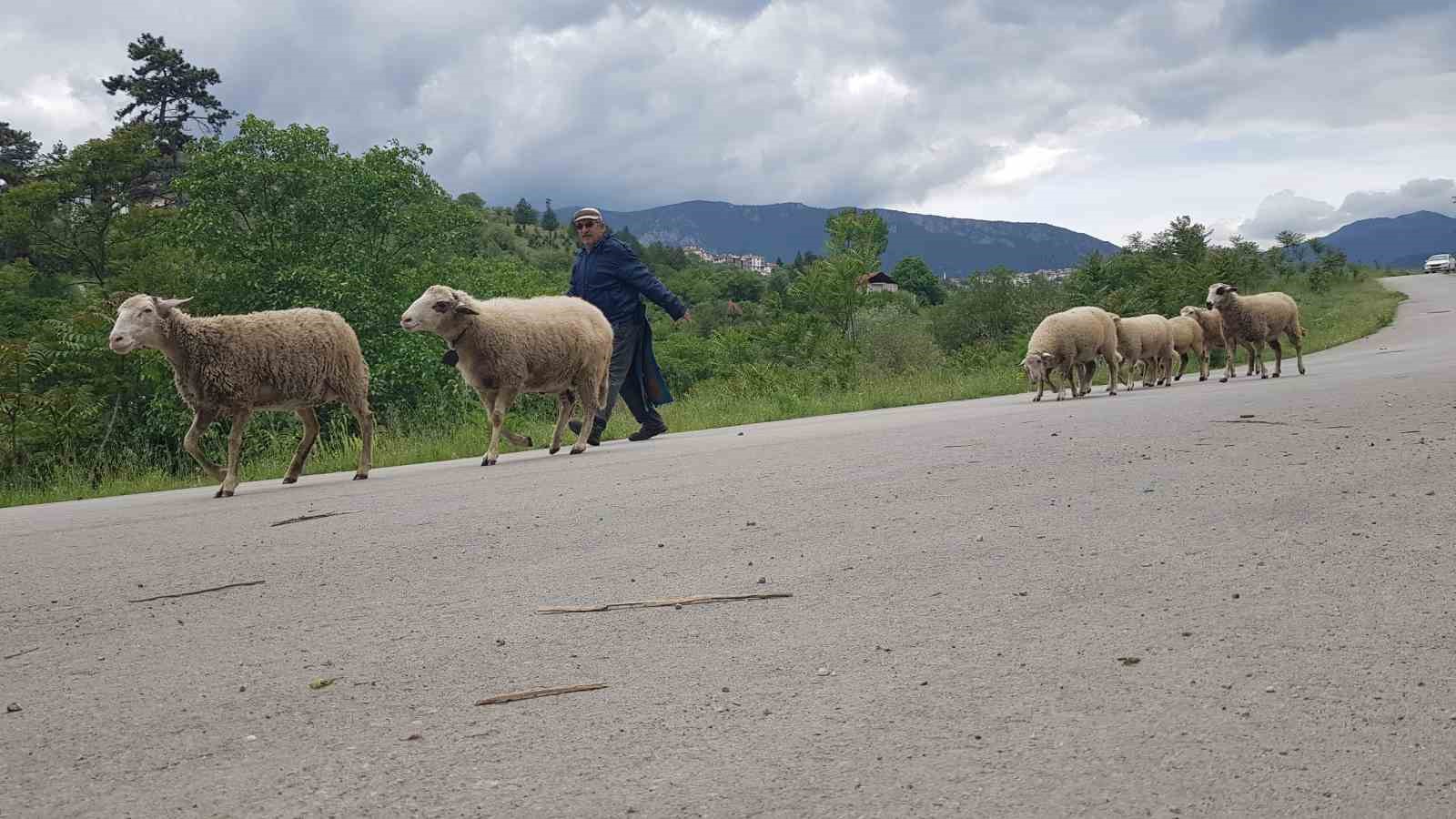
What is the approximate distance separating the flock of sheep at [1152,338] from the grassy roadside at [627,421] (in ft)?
8.94

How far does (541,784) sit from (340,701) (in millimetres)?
1063

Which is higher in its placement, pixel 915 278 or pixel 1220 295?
pixel 915 278

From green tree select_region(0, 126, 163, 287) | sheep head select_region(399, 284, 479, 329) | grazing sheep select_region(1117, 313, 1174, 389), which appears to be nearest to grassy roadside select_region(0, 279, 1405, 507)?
grazing sheep select_region(1117, 313, 1174, 389)

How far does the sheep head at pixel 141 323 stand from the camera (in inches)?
397

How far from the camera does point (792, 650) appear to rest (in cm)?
390

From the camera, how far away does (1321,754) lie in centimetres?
282

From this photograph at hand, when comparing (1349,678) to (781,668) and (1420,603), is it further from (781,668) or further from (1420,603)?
(781,668)

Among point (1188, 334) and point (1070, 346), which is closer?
point (1070, 346)

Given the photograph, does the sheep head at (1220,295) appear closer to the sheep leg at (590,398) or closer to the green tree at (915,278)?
the sheep leg at (590,398)

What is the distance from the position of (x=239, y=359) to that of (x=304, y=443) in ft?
4.35

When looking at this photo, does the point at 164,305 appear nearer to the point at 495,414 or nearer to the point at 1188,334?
the point at 495,414

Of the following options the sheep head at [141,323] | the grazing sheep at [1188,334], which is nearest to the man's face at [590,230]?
the sheep head at [141,323]

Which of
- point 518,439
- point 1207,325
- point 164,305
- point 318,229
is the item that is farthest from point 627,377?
point 318,229

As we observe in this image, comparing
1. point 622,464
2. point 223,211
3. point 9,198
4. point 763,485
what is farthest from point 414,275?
point 763,485
